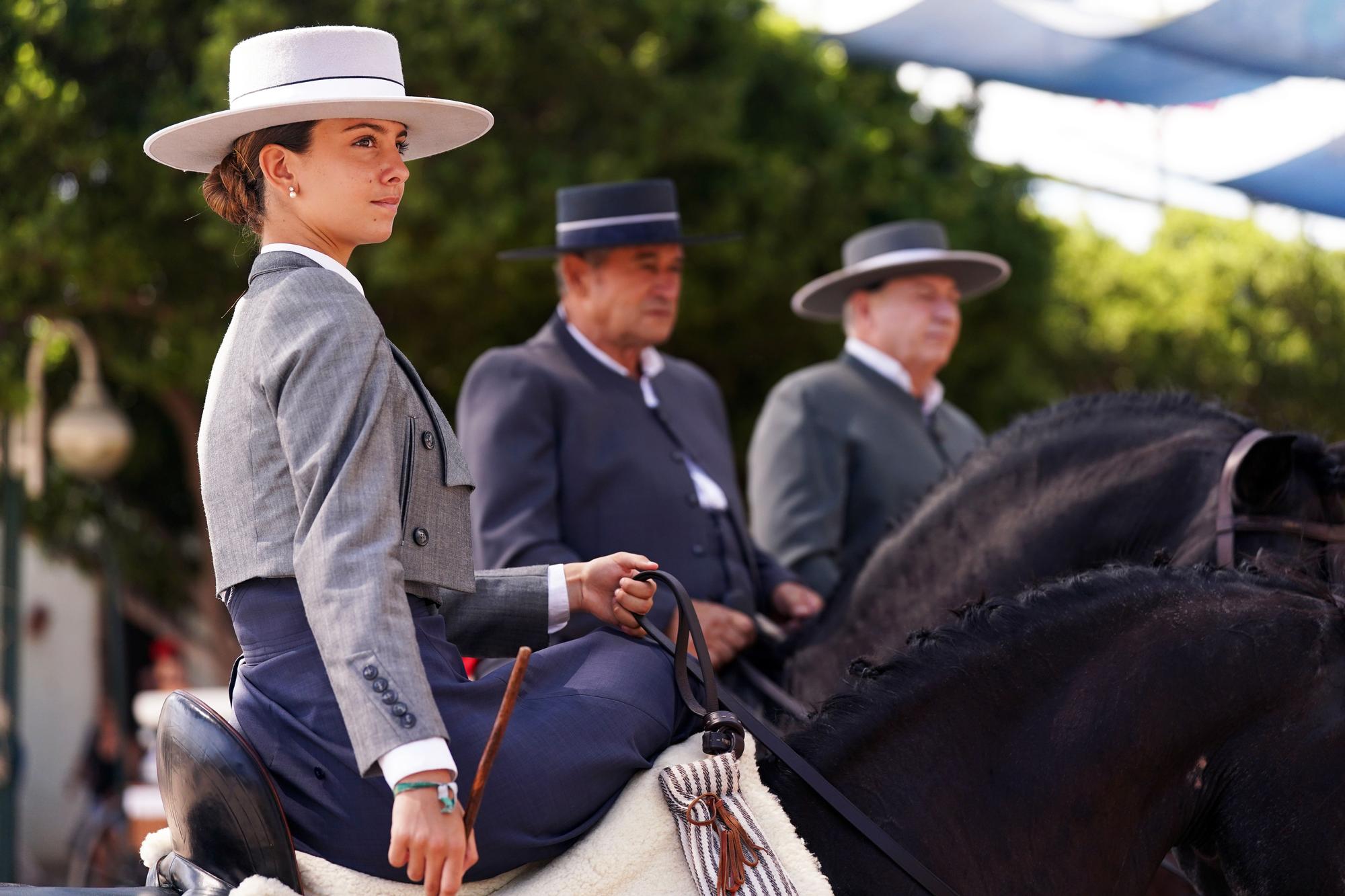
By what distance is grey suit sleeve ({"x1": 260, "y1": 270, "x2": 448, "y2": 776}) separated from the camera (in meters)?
1.83

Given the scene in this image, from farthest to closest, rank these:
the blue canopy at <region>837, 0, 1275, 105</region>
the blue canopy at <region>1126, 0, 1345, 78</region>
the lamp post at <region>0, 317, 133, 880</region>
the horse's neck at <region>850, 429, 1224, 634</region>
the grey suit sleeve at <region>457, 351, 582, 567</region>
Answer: the lamp post at <region>0, 317, 133, 880</region>, the blue canopy at <region>837, 0, 1275, 105</region>, the blue canopy at <region>1126, 0, 1345, 78</region>, the grey suit sleeve at <region>457, 351, 582, 567</region>, the horse's neck at <region>850, 429, 1224, 634</region>

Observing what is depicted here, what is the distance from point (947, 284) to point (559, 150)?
4.15 meters

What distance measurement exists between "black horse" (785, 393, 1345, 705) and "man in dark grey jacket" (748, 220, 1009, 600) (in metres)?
0.44

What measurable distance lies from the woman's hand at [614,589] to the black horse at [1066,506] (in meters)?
0.99

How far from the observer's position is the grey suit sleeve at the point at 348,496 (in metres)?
1.83

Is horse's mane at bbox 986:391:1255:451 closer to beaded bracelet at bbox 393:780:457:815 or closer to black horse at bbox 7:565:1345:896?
black horse at bbox 7:565:1345:896

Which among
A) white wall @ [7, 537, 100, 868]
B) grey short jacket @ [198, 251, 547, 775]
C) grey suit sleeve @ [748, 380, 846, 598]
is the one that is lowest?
white wall @ [7, 537, 100, 868]

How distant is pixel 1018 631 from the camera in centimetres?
224

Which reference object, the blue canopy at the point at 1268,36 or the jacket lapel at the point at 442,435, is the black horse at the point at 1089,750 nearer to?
the jacket lapel at the point at 442,435

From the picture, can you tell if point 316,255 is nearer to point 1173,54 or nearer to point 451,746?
point 451,746

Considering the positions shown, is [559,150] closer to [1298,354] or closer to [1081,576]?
[1081,576]

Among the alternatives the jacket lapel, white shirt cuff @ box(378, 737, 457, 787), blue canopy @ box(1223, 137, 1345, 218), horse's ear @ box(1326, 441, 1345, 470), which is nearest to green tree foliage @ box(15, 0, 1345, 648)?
blue canopy @ box(1223, 137, 1345, 218)

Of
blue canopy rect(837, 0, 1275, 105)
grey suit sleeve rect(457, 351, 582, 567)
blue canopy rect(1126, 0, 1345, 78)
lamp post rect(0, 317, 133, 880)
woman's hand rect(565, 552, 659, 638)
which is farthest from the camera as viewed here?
lamp post rect(0, 317, 133, 880)

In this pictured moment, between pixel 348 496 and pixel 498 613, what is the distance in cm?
56
